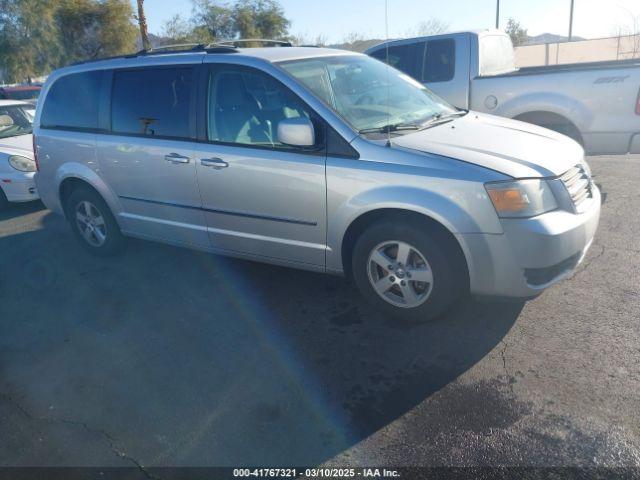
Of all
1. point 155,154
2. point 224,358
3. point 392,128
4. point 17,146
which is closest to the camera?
point 224,358

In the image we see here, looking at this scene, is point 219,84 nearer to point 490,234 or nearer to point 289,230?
point 289,230

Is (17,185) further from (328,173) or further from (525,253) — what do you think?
(525,253)

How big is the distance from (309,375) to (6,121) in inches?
303

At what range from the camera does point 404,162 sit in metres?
3.47

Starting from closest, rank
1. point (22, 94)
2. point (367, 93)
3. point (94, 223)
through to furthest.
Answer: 1. point (367, 93)
2. point (94, 223)
3. point (22, 94)

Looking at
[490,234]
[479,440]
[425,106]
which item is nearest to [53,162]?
[425,106]

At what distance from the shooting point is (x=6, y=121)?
8625 millimetres

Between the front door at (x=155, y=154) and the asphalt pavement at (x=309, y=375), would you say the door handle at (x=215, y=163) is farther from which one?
the asphalt pavement at (x=309, y=375)

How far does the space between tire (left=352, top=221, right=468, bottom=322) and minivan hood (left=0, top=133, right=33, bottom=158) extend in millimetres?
5890

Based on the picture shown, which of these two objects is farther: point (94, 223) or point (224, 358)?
point (94, 223)

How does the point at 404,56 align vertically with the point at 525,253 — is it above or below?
above

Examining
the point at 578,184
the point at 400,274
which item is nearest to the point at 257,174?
the point at 400,274

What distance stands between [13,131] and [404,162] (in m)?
7.39

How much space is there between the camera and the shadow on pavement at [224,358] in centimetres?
283
